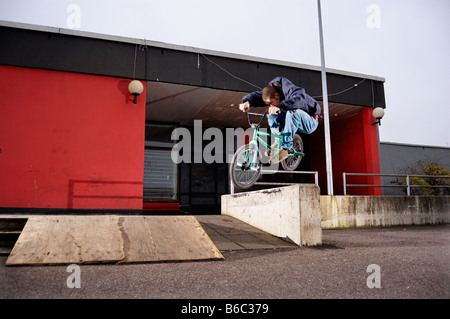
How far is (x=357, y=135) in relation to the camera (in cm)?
1300

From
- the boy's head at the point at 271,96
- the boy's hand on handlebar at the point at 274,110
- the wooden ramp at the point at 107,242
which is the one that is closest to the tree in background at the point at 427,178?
the boy's head at the point at 271,96

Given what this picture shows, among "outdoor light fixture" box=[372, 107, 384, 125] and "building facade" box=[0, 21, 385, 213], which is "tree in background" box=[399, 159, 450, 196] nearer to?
"outdoor light fixture" box=[372, 107, 384, 125]

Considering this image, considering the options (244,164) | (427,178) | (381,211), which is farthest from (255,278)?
(427,178)

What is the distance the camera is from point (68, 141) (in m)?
8.76

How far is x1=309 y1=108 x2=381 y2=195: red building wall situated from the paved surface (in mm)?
7898

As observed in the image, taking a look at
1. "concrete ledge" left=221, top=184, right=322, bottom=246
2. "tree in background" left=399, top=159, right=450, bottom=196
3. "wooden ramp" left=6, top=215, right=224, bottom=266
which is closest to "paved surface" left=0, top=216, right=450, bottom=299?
"wooden ramp" left=6, top=215, right=224, bottom=266

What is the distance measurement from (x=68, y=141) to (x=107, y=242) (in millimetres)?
5557

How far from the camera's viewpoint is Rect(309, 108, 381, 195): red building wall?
12.2 meters

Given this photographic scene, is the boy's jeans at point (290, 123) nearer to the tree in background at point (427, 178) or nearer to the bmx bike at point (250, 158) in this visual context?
the bmx bike at point (250, 158)

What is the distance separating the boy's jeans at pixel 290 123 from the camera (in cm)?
514

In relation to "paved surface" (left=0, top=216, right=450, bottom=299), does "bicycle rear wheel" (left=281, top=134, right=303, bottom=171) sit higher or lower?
higher

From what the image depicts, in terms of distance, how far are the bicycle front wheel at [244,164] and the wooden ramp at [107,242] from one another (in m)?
1.13
